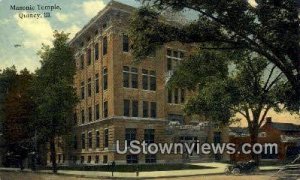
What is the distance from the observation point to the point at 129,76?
15.2 meters

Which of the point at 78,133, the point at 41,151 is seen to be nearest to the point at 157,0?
the point at 78,133

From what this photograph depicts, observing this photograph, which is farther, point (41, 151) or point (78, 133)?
point (41, 151)

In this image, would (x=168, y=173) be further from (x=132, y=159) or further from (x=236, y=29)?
(x=236, y=29)

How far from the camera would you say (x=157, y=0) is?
1384 cm

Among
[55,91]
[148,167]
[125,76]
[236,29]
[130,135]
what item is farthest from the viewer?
[55,91]

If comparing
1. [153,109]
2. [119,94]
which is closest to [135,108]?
[153,109]

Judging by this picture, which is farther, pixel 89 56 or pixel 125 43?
pixel 89 56

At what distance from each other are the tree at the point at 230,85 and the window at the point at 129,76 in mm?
1088

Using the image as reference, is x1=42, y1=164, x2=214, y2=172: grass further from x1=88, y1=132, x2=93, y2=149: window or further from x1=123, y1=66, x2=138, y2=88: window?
x1=123, y1=66, x2=138, y2=88: window

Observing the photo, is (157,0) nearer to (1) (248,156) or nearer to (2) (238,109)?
(2) (238,109)

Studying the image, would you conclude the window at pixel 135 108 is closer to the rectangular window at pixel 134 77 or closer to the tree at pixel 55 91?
the rectangular window at pixel 134 77

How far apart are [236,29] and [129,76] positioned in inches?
144

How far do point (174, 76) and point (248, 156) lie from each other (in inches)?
126

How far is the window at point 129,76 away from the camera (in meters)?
15.1
